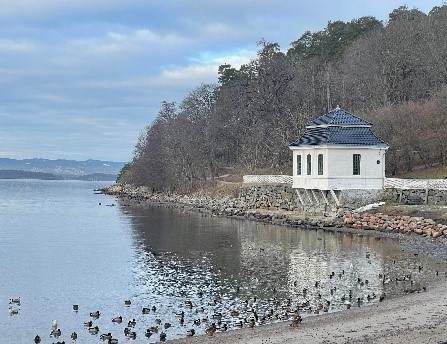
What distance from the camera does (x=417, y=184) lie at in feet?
169

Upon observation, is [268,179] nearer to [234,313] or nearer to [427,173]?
[427,173]

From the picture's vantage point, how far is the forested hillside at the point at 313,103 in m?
65.1

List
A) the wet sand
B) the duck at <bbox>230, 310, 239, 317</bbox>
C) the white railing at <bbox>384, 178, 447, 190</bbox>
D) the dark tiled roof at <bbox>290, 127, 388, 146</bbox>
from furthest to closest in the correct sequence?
the dark tiled roof at <bbox>290, 127, 388, 146</bbox>, the white railing at <bbox>384, 178, 447, 190</bbox>, the duck at <bbox>230, 310, 239, 317</bbox>, the wet sand

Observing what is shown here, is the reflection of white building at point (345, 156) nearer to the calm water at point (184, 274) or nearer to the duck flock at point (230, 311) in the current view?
the calm water at point (184, 274)

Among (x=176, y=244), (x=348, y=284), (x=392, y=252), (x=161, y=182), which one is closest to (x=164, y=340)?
(x=348, y=284)

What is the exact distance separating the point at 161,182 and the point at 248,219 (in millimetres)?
40202

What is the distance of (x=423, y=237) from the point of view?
143 ft

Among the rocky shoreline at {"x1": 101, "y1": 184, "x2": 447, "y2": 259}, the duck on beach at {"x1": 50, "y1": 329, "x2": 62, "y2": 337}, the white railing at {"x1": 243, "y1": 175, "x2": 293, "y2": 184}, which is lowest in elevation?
the duck on beach at {"x1": 50, "y1": 329, "x2": 62, "y2": 337}

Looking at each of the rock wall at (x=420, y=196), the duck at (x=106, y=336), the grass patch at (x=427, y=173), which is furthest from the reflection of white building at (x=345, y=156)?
the duck at (x=106, y=336)

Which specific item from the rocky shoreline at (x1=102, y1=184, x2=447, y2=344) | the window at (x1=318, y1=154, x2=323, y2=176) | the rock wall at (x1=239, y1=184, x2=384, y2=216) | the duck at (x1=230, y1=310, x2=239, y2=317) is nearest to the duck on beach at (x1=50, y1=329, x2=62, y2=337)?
the rocky shoreline at (x1=102, y1=184, x2=447, y2=344)

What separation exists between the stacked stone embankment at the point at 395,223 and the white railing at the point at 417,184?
11.6 feet

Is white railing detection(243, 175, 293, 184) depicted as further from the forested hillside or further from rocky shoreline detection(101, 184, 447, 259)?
the forested hillside

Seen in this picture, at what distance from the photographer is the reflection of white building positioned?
177ft

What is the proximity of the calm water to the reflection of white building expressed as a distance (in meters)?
5.56
